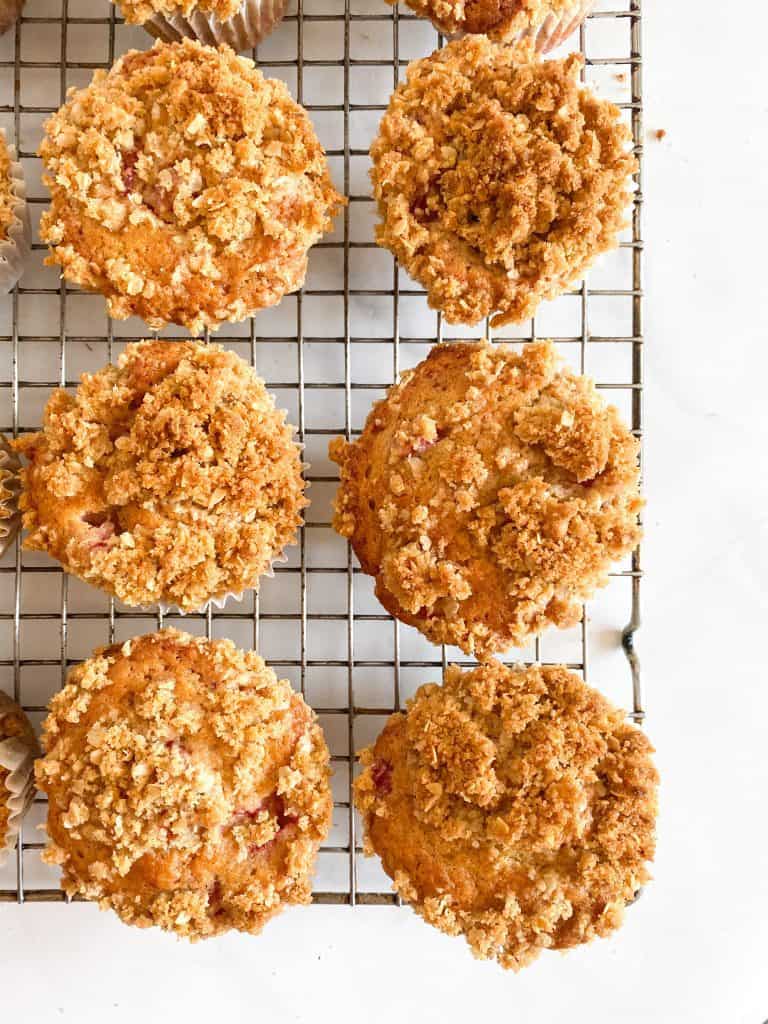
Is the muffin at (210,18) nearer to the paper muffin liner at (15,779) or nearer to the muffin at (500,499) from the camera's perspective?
the muffin at (500,499)

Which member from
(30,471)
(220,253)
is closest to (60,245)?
(220,253)

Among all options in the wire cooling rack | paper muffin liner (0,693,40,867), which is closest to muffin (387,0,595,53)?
the wire cooling rack

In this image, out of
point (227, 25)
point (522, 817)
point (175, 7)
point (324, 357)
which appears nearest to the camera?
point (522, 817)

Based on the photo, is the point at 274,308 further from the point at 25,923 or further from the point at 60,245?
the point at 25,923

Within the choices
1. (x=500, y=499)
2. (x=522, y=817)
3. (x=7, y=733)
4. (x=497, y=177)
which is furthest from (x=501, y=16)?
(x=7, y=733)

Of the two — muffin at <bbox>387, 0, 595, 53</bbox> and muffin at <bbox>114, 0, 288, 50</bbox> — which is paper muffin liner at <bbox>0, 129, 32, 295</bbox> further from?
muffin at <bbox>387, 0, 595, 53</bbox>

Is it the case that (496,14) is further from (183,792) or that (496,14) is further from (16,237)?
(183,792)

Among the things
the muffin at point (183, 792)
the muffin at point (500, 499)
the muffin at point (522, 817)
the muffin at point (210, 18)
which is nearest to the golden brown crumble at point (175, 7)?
the muffin at point (210, 18)
